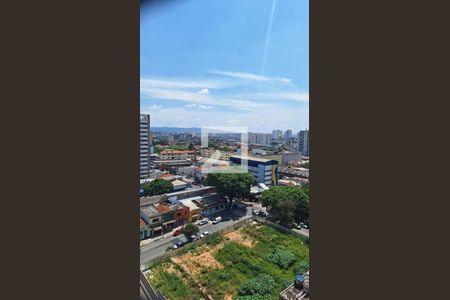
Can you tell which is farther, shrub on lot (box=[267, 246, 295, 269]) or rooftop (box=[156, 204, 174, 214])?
rooftop (box=[156, 204, 174, 214])

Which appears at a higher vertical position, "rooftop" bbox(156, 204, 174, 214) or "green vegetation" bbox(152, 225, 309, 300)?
"rooftop" bbox(156, 204, 174, 214)

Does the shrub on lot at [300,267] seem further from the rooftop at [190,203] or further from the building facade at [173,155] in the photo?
the building facade at [173,155]

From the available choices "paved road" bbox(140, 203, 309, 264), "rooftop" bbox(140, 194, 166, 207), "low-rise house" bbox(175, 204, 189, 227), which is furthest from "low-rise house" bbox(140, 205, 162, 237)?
"rooftop" bbox(140, 194, 166, 207)

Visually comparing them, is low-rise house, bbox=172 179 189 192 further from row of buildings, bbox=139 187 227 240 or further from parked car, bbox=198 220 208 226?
parked car, bbox=198 220 208 226

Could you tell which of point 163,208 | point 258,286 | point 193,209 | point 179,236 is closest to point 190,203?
point 193,209

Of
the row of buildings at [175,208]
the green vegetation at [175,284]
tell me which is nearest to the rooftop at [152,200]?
the row of buildings at [175,208]

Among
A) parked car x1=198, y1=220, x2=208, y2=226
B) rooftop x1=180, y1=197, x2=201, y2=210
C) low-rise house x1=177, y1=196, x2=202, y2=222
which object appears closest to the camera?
parked car x1=198, y1=220, x2=208, y2=226
